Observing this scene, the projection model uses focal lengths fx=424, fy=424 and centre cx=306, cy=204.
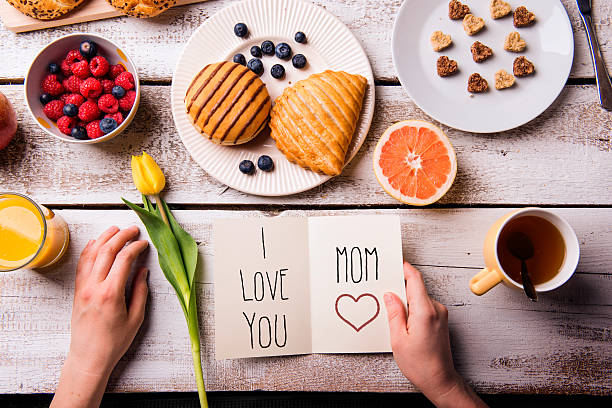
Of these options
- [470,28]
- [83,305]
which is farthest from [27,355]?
[470,28]

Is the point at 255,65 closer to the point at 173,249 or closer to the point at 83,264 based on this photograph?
the point at 173,249

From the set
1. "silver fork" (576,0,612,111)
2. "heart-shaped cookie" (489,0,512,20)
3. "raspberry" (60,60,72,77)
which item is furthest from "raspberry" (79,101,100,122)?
"silver fork" (576,0,612,111)

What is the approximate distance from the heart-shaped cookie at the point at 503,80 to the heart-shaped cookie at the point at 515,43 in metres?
0.07

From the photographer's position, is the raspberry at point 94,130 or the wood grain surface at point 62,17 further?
the wood grain surface at point 62,17

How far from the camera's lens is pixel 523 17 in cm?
119

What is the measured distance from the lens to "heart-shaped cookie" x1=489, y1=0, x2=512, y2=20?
120 centimetres

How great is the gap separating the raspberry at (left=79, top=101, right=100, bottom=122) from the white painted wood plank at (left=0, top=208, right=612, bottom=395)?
1.26ft

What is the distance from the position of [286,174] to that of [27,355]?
0.90 metres

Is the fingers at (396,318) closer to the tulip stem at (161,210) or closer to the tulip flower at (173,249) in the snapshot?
the tulip flower at (173,249)

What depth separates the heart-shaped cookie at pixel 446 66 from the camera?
119 cm

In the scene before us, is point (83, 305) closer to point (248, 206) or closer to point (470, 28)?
point (248, 206)

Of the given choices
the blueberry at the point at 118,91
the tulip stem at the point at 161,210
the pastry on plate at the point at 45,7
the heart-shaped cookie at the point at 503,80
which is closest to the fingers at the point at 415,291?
the heart-shaped cookie at the point at 503,80

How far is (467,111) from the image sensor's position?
3.92 feet

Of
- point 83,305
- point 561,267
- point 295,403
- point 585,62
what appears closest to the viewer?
point 561,267
